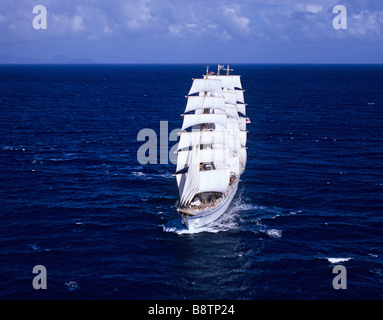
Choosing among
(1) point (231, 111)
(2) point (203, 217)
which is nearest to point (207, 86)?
(1) point (231, 111)

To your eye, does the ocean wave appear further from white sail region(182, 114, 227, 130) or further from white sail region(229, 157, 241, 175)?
white sail region(182, 114, 227, 130)

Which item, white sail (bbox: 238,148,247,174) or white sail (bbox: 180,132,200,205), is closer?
white sail (bbox: 180,132,200,205)

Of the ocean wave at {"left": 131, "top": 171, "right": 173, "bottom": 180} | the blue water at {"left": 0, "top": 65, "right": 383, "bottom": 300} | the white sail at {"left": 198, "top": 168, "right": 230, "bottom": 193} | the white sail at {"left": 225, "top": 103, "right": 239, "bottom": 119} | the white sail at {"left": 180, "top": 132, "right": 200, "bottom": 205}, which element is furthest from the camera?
the white sail at {"left": 225, "top": 103, "right": 239, "bottom": 119}

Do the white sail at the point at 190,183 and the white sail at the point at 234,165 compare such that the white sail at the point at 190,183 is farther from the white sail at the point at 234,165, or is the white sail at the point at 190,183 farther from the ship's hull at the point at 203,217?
the white sail at the point at 234,165

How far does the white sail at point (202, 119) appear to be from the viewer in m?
66.6

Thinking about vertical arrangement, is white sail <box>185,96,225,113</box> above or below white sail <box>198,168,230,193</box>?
above

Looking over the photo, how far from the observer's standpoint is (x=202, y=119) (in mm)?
67250

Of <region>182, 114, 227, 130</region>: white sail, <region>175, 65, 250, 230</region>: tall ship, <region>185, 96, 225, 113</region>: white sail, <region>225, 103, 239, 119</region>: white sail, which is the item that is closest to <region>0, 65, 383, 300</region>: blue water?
<region>175, 65, 250, 230</region>: tall ship

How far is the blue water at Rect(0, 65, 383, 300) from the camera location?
44.6m

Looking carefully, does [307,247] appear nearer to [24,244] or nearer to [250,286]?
[250,286]

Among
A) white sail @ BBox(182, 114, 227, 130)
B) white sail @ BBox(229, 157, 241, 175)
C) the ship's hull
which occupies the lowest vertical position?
the ship's hull

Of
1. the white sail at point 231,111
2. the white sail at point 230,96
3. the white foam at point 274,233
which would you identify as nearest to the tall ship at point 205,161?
the white sail at point 231,111

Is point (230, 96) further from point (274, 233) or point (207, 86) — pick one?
point (274, 233)

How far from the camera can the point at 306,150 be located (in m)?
95.6
